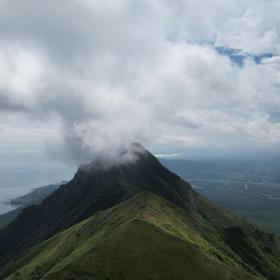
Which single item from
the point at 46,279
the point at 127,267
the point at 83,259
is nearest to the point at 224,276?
the point at 127,267

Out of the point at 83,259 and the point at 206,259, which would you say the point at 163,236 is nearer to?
the point at 206,259

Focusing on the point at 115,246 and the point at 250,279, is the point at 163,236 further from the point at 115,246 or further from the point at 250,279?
the point at 250,279

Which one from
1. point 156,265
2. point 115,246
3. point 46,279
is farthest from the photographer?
point 115,246

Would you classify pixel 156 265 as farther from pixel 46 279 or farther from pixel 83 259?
pixel 46 279

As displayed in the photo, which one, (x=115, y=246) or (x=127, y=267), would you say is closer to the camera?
(x=127, y=267)


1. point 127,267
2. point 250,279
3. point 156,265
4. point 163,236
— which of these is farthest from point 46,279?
point 250,279

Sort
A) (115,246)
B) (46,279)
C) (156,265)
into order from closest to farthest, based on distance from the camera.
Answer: (46,279), (156,265), (115,246)

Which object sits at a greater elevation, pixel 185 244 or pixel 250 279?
pixel 185 244

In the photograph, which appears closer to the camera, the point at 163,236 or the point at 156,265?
the point at 156,265

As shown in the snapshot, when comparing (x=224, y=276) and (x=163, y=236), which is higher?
(x=163, y=236)
